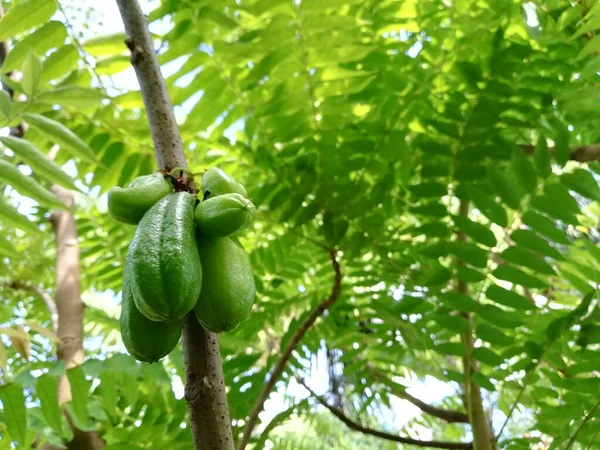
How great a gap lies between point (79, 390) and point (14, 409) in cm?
17

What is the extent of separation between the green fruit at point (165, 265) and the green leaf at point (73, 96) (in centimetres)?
59

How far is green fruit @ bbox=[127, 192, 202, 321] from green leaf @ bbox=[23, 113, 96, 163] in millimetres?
508

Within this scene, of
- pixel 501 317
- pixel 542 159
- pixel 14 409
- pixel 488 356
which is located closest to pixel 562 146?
pixel 542 159

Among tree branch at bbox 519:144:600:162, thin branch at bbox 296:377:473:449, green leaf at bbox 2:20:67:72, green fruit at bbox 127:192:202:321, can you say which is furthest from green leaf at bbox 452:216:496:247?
green leaf at bbox 2:20:67:72

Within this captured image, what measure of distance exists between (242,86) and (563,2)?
84 centimetres

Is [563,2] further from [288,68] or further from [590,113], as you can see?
[288,68]

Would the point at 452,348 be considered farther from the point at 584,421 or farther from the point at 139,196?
the point at 139,196

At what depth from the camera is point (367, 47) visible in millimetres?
1404

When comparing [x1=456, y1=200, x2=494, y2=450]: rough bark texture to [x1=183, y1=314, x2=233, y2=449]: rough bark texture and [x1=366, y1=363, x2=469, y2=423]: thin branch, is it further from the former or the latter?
[x1=183, y1=314, x2=233, y2=449]: rough bark texture

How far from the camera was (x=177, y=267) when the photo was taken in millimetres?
727

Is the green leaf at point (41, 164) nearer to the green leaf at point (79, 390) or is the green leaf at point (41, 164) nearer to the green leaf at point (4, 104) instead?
the green leaf at point (4, 104)

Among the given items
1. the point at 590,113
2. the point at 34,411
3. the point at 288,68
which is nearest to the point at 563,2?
the point at 590,113

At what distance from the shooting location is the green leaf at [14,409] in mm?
1098

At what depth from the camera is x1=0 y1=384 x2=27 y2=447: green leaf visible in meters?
1.10
